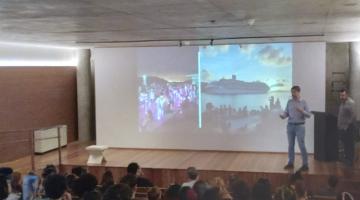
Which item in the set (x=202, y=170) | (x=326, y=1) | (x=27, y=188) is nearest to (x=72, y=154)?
(x=202, y=170)

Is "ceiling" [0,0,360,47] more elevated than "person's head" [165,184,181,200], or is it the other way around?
"ceiling" [0,0,360,47]

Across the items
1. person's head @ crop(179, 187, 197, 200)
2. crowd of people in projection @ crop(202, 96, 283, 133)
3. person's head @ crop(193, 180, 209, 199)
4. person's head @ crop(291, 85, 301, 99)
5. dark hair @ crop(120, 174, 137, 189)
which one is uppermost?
person's head @ crop(291, 85, 301, 99)

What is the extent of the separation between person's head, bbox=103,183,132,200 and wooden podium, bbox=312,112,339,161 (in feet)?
18.9

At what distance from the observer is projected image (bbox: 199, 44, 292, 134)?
33.1 feet

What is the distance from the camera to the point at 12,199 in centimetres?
442

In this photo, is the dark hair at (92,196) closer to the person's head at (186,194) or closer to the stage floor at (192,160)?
the person's head at (186,194)

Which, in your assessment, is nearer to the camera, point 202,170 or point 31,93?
point 202,170

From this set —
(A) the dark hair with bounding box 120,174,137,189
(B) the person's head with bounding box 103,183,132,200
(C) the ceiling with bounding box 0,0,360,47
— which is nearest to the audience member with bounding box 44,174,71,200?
(B) the person's head with bounding box 103,183,132,200

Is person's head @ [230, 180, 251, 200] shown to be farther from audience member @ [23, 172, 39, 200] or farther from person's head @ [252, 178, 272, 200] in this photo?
audience member @ [23, 172, 39, 200]

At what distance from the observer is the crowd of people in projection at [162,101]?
1066cm

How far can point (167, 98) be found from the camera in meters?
10.8

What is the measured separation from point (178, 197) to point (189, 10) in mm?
1864

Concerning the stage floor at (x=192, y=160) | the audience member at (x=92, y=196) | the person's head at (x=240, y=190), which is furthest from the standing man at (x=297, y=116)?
the audience member at (x=92, y=196)

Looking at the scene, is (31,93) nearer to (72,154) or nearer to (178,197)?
(72,154)
